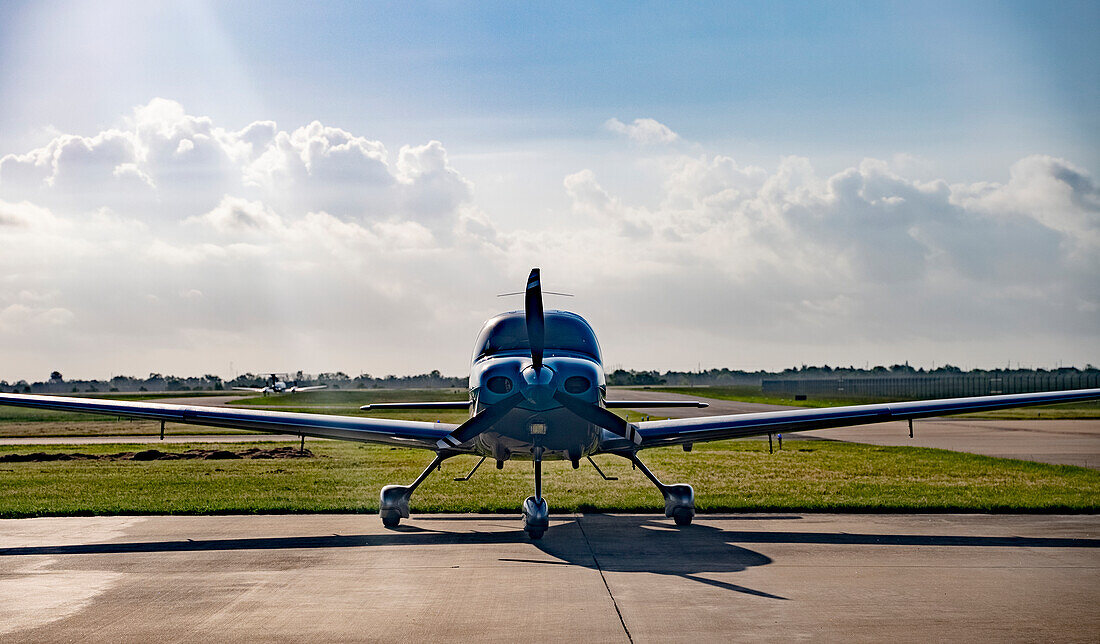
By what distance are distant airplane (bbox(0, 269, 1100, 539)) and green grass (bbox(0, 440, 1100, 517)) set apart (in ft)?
4.98

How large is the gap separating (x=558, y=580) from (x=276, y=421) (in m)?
6.59

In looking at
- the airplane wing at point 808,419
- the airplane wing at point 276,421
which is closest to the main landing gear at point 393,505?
the airplane wing at point 276,421

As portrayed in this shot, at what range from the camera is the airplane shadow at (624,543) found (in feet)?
33.6

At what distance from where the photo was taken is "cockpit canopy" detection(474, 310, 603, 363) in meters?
13.5

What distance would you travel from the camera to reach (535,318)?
1162 centimetres

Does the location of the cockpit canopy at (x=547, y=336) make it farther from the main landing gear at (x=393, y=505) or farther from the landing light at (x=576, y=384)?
the main landing gear at (x=393, y=505)

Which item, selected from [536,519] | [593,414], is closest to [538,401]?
[593,414]

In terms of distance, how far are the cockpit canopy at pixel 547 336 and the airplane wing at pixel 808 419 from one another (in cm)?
152

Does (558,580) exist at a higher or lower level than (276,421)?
lower

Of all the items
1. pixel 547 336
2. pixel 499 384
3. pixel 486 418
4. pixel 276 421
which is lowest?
pixel 276 421

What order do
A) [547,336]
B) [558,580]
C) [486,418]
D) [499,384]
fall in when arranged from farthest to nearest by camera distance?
[547,336]
[499,384]
[486,418]
[558,580]

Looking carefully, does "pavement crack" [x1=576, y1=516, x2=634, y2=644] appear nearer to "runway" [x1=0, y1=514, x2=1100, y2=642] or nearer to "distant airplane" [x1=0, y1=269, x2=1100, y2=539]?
"runway" [x1=0, y1=514, x2=1100, y2=642]

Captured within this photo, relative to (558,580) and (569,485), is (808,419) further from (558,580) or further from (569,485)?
(558,580)

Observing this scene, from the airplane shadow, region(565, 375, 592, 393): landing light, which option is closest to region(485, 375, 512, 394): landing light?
region(565, 375, 592, 393): landing light
